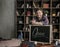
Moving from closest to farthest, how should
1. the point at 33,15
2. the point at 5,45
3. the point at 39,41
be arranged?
1. the point at 5,45
2. the point at 39,41
3. the point at 33,15

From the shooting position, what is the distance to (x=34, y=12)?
298 inches

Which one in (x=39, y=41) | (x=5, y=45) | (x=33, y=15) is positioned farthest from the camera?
(x=33, y=15)

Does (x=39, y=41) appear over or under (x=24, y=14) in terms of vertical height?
under

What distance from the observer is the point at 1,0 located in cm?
783

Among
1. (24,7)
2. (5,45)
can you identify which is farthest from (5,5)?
(5,45)

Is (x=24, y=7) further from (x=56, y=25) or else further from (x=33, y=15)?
(x=56, y=25)

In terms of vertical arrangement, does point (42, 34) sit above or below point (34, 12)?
below

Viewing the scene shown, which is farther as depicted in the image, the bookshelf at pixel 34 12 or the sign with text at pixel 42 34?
the bookshelf at pixel 34 12

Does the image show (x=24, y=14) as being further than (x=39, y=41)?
Yes

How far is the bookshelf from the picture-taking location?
7441mm

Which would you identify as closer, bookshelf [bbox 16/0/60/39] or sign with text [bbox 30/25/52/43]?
sign with text [bbox 30/25/52/43]

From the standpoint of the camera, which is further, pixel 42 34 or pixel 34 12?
pixel 34 12

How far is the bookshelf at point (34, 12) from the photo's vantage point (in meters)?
7.44

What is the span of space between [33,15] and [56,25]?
3.35 ft
